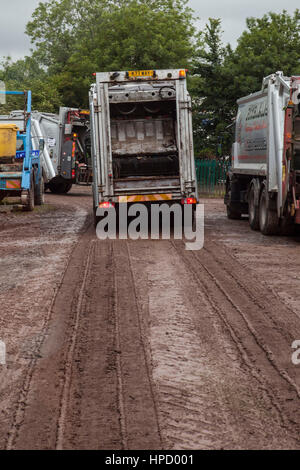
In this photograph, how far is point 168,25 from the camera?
48.6m

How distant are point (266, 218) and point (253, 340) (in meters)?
8.71

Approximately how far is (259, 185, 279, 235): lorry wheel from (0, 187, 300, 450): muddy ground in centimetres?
283

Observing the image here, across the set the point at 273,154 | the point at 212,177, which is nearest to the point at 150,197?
the point at 273,154

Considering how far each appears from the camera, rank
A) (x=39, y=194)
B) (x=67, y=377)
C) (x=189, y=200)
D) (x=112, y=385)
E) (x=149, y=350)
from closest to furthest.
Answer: (x=112, y=385)
(x=67, y=377)
(x=149, y=350)
(x=189, y=200)
(x=39, y=194)

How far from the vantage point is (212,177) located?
3225 cm

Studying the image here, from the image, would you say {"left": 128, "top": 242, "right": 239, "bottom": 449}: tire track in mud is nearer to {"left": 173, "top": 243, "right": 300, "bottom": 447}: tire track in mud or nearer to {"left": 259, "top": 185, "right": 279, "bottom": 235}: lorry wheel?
{"left": 173, "top": 243, "right": 300, "bottom": 447}: tire track in mud

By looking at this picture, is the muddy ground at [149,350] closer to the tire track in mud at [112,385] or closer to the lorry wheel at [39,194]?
A: the tire track in mud at [112,385]

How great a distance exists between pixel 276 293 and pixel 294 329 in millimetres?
1759

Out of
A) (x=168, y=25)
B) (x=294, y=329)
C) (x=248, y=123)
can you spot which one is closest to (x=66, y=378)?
(x=294, y=329)

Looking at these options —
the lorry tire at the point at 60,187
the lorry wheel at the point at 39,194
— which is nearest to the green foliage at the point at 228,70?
the lorry tire at the point at 60,187

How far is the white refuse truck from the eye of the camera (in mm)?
14109

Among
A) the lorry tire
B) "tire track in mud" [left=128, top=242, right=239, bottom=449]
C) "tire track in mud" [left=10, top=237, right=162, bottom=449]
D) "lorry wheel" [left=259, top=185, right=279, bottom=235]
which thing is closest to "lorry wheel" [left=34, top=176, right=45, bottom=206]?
the lorry tire

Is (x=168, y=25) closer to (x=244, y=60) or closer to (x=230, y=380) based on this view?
(x=244, y=60)

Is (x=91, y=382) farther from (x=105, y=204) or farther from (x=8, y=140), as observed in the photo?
(x=8, y=140)
